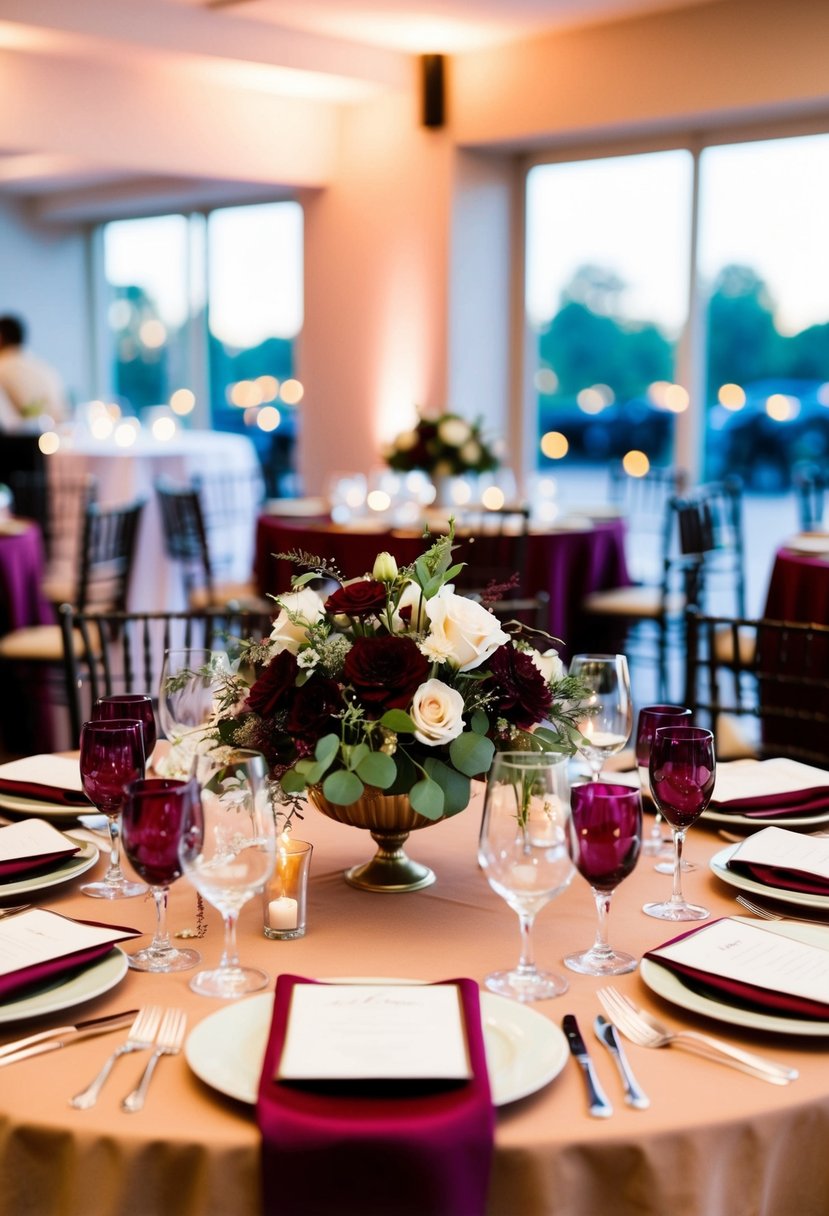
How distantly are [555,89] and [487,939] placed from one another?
6396 mm

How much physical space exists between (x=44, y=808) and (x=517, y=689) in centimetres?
73

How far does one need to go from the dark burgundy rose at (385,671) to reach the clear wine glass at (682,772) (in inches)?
10.7

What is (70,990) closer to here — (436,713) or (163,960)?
(163,960)

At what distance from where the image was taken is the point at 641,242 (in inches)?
294

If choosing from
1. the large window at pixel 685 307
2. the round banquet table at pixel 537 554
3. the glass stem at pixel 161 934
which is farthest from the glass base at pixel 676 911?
the large window at pixel 685 307

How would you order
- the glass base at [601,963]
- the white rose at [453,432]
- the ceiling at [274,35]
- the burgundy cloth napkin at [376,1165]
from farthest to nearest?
the ceiling at [274,35] < the white rose at [453,432] < the glass base at [601,963] < the burgundy cloth napkin at [376,1165]

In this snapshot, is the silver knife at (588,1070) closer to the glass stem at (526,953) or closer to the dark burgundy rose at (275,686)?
the glass stem at (526,953)

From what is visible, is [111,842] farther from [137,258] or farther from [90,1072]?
[137,258]

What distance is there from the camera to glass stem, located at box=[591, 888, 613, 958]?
1362mm

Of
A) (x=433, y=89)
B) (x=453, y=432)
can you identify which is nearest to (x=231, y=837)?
(x=453, y=432)

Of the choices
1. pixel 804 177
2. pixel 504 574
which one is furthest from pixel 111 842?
pixel 804 177

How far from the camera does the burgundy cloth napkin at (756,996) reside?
1.25m

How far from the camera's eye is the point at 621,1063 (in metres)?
1.17

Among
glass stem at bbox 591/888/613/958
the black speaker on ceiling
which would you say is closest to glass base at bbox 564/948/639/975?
glass stem at bbox 591/888/613/958
